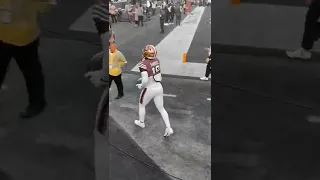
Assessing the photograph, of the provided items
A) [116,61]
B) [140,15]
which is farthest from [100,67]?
[140,15]

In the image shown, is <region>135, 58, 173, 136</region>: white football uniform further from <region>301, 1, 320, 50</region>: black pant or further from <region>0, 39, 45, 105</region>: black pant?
<region>301, 1, 320, 50</region>: black pant

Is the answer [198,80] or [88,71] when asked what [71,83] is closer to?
[88,71]

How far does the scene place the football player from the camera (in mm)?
4309

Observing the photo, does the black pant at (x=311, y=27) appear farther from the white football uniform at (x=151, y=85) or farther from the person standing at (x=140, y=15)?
the person standing at (x=140, y=15)

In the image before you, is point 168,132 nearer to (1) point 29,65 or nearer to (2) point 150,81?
(2) point 150,81

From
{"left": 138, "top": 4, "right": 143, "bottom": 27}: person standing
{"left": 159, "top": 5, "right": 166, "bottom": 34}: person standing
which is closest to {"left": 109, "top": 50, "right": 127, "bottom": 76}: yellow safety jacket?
{"left": 159, "top": 5, "right": 166, "bottom": 34}: person standing

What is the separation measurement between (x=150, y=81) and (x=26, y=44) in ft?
7.04

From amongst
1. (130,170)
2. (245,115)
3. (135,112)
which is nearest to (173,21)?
(135,112)

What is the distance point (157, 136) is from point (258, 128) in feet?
7.24

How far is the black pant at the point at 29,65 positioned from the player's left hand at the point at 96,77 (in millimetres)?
349

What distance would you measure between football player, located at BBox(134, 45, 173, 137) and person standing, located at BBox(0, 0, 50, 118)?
1.86 m

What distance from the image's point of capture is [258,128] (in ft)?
7.86

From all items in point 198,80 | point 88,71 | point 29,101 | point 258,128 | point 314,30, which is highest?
point 314,30

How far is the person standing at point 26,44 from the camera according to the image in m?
2.43
